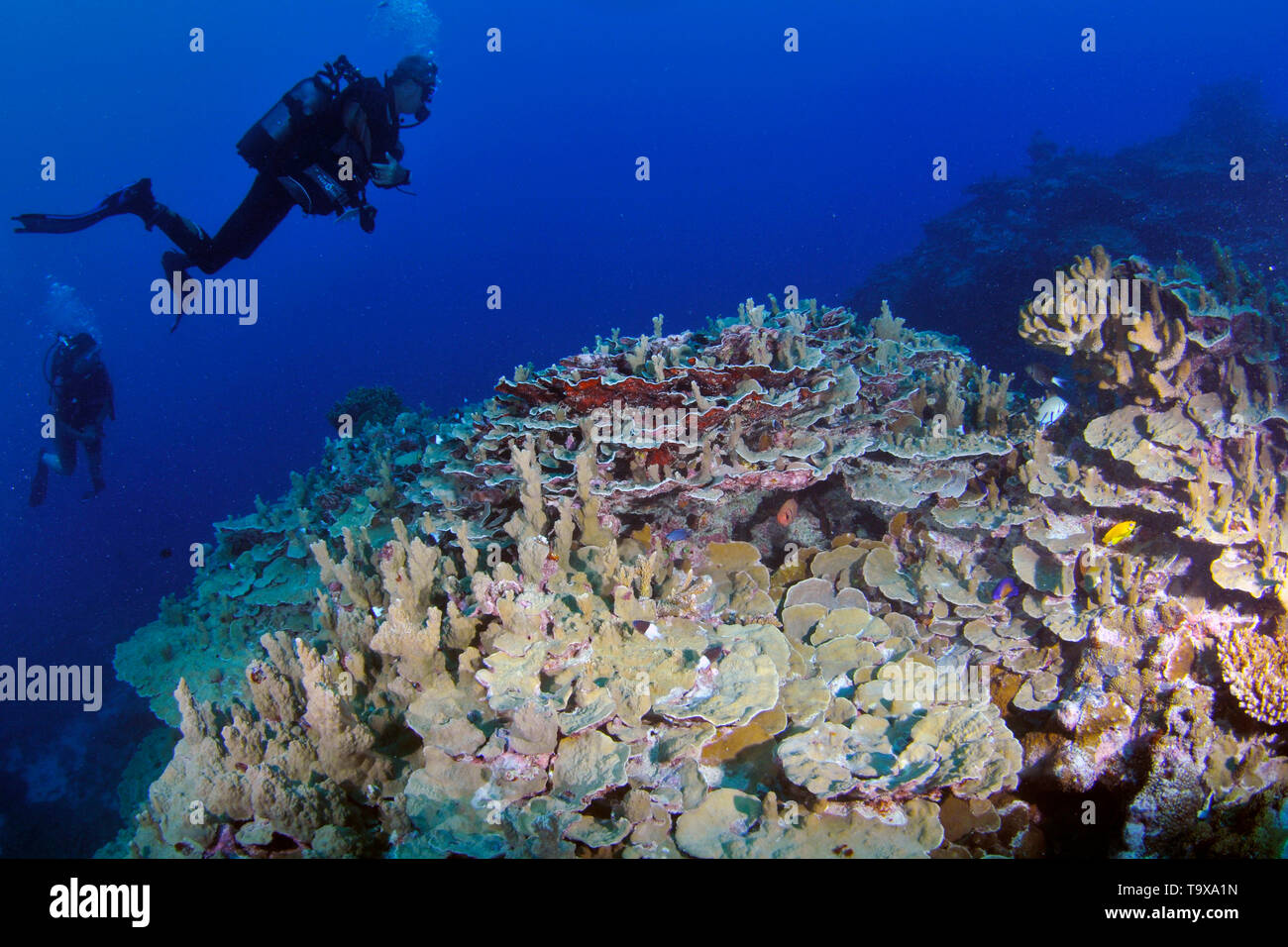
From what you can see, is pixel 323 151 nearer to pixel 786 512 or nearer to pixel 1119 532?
pixel 786 512

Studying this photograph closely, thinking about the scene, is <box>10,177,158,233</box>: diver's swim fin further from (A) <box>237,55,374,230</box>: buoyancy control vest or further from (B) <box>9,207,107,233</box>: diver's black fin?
(A) <box>237,55,374,230</box>: buoyancy control vest

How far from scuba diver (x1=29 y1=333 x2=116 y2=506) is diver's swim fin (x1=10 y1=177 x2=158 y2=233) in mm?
7008

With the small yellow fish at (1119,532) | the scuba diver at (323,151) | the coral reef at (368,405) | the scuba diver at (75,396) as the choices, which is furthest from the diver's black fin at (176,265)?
the small yellow fish at (1119,532)

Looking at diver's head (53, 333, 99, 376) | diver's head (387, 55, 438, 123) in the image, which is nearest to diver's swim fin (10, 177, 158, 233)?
diver's head (387, 55, 438, 123)

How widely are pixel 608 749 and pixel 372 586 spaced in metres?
2.30

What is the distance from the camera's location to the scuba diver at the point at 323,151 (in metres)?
7.65

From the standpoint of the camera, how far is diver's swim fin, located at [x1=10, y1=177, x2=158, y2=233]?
26.8 ft

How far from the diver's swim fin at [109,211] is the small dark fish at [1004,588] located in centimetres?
1139

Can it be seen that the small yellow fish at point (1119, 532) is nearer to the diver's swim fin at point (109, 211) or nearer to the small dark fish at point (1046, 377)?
the small dark fish at point (1046, 377)

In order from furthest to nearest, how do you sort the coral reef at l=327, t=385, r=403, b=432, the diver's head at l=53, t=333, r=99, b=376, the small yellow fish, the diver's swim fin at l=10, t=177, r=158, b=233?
1. the diver's head at l=53, t=333, r=99, b=376
2. the coral reef at l=327, t=385, r=403, b=432
3. the diver's swim fin at l=10, t=177, r=158, b=233
4. the small yellow fish

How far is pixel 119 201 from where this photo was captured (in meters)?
8.25

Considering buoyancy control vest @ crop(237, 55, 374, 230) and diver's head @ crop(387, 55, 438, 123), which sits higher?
diver's head @ crop(387, 55, 438, 123)

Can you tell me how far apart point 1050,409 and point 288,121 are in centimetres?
951
